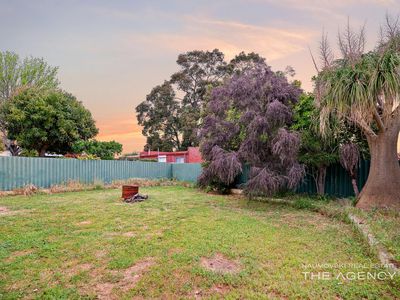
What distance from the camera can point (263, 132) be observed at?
741 cm

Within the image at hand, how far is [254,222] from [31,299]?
414 cm

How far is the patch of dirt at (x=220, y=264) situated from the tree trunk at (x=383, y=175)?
4570 mm

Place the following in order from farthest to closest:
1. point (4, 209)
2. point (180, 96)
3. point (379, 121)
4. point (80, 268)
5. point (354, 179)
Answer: point (180, 96) < point (354, 179) < point (4, 209) < point (379, 121) < point (80, 268)

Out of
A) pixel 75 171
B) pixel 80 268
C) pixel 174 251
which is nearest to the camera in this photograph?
pixel 80 268

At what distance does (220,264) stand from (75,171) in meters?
10.8

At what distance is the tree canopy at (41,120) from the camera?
1692cm

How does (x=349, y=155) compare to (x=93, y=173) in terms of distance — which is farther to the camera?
(x=93, y=173)

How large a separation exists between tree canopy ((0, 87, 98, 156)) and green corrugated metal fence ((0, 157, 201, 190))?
19.8ft

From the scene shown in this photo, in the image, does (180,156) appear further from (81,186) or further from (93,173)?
(81,186)

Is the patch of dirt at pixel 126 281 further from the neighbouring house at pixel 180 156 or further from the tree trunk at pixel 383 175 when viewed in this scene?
the neighbouring house at pixel 180 156

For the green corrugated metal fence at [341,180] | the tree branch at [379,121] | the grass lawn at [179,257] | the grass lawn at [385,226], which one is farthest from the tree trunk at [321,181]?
the grass lawn at [179,257]

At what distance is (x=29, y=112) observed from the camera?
17.0m

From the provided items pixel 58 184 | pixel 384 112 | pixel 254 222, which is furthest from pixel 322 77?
pixel 58 184

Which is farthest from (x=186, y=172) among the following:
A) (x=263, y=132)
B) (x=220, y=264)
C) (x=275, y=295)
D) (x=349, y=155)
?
(x=275, y=295)
